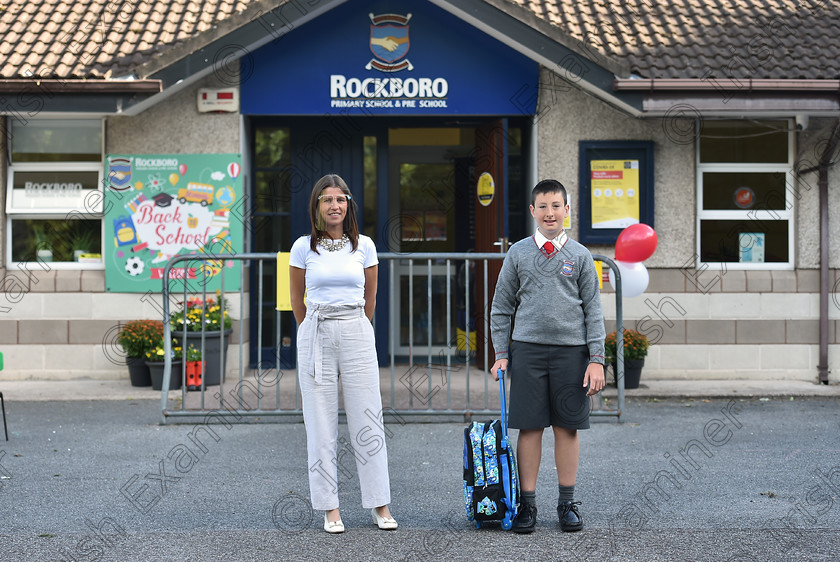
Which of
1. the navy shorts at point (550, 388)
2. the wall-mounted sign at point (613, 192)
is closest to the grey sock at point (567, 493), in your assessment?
the navy shorts at point (550, 388)

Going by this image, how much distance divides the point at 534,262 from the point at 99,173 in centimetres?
654

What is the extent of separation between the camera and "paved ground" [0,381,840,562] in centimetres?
455

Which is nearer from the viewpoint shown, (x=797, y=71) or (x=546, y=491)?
(x=546, y=491)

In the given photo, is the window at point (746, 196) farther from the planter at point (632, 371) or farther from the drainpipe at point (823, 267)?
the planter at point (632, 371)

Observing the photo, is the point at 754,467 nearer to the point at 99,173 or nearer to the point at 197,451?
the point at 197,451

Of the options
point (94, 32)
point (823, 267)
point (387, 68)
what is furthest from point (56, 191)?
point (823, 267)

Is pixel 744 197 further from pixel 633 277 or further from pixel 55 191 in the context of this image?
pixel 55 191

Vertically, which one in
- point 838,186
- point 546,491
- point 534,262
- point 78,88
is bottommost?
point 546,491

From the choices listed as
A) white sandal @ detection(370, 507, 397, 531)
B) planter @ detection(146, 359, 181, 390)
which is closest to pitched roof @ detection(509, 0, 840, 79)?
planter @ detection(146, 359, 181, 390)

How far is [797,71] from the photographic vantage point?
30.7ft

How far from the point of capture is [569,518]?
475cm

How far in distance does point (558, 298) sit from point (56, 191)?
6.95 metres

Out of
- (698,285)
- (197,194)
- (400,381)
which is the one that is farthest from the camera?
(698,285)

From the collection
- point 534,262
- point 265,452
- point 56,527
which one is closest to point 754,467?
point 534,262
